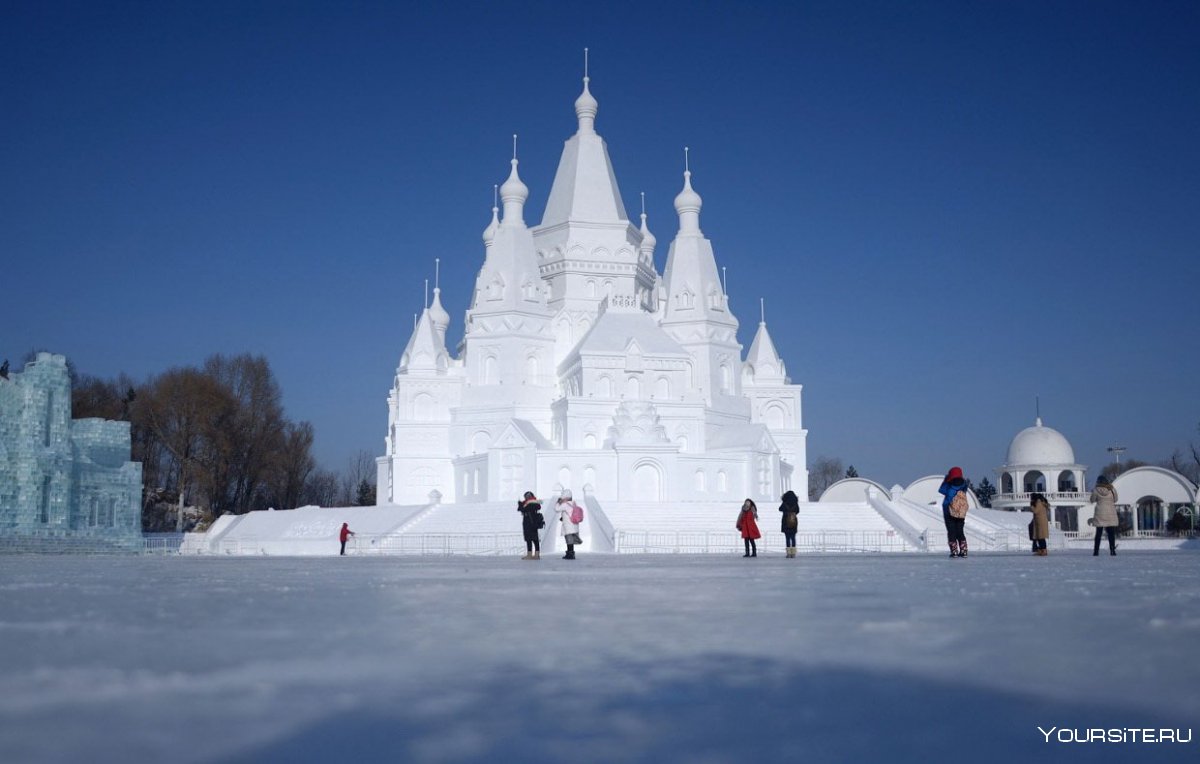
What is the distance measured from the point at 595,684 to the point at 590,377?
45.2m

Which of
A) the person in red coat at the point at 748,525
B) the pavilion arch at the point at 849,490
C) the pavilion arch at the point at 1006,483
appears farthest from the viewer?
the pavilion arch at the point at 849,490

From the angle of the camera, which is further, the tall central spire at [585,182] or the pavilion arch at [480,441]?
the tall central spire at [585,182]

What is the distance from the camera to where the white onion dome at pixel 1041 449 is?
2136 inches

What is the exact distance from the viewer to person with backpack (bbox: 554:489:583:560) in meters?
19.2

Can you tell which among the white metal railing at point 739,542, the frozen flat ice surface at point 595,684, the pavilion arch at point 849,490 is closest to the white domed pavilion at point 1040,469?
the pavilion arch at point 849,490

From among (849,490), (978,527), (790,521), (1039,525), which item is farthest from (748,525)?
(849,490)

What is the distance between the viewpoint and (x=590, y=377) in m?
47.8

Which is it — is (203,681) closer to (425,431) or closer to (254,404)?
(425,431)

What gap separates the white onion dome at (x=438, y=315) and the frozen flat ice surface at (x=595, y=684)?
54521mm

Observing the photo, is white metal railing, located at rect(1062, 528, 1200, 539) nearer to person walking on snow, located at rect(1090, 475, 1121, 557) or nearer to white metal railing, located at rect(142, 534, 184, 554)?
person walking on snow, located at rect(1090, 475, 1121, 557)

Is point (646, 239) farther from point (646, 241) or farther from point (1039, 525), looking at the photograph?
point (1039, 525)

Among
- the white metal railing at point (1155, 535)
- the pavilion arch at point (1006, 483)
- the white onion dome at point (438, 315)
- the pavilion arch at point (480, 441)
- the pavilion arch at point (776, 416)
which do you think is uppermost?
the white onion dome at point (438, 315)

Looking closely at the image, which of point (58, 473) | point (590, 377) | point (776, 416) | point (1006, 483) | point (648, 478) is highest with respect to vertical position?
point (590, 377)

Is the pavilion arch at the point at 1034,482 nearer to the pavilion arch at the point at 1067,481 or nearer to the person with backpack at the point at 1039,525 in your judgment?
the pavilion arch at the point at 1067,481
